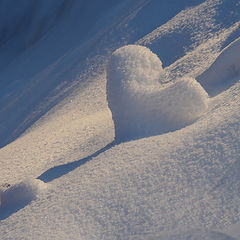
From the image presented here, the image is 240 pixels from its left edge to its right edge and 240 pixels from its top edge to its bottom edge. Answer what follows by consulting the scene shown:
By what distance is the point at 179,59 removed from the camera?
1.96 metres

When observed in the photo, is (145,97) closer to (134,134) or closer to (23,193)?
(134,134)

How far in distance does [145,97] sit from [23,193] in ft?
1.52

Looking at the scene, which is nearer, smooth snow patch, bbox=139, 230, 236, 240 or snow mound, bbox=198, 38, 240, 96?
smooth snow patch, bbox=139, 230, 236, 240

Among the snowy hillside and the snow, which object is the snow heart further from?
the snow

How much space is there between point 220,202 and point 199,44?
1114 mm

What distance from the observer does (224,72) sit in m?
1.49

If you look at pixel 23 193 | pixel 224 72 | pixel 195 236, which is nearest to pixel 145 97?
pixel 224 72

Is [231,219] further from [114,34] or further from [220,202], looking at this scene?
[114,34]

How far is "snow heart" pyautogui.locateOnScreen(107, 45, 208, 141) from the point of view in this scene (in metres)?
1.36

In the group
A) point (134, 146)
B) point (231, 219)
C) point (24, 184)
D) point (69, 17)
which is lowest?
point (231, 219)

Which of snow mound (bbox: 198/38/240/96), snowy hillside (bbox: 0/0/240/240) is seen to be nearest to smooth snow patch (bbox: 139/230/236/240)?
snowy hillside (bbox: 0/0/240/240)

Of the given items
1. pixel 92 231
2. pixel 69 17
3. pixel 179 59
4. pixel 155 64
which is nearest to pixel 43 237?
pixel 92 231

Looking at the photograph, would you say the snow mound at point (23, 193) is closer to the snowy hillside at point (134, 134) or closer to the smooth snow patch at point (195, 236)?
the snowy hillside at point (134, 134)

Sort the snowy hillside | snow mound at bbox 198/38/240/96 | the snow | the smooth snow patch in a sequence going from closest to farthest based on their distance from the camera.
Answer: the smooth snow patch, the snowy hillside, the snow, snow mound at bbox 198/38/240/96
